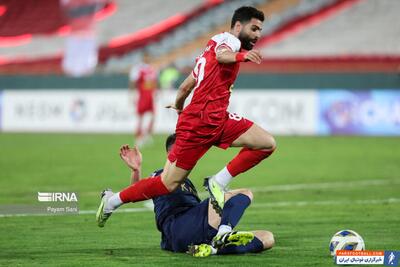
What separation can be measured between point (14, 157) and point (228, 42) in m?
12.9

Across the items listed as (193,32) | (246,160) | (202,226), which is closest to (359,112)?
(193,32)

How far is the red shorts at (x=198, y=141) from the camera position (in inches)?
Answer: 336

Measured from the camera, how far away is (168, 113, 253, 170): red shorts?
8.53m

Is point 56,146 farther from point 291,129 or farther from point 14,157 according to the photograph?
point 291,129

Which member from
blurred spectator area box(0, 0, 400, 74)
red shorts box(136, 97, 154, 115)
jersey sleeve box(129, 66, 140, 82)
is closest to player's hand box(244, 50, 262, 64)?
red shorts box(136, 97, 154, 115)

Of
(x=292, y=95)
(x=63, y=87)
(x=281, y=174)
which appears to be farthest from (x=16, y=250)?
(x=63, y=87)

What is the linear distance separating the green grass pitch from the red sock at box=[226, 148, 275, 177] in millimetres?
801

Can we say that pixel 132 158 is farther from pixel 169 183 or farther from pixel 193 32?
pixel 193 32

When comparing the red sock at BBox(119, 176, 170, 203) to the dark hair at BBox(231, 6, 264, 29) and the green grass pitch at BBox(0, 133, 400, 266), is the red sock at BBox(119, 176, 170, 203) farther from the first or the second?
the dark hair at BBox(231, 6, 264, 29)

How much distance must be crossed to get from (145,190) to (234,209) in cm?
83

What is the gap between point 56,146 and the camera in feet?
77.4

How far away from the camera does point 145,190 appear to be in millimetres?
8453

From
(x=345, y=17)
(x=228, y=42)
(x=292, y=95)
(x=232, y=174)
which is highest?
(x=345, y=17)

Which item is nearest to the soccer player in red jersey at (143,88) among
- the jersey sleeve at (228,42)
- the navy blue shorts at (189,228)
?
the jersey sleeve at (228,42)
